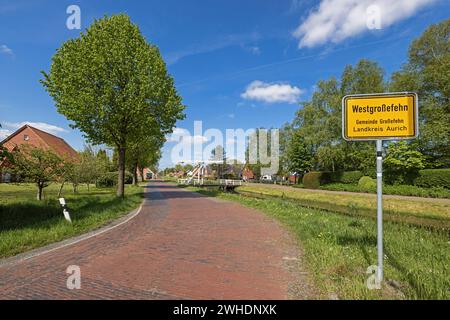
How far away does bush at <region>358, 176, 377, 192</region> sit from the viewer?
93.4 feet

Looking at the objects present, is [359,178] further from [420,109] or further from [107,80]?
[107,80]

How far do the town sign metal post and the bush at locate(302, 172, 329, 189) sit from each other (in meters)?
35.5

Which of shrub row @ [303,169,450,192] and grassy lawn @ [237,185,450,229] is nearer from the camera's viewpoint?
grassy lawn @ [237,185,450,229]

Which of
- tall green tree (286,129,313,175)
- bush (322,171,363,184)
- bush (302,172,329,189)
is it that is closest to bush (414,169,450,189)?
bush (322,171,363,184)

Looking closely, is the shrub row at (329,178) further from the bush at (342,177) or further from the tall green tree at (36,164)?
the tall green tree at (36,164)

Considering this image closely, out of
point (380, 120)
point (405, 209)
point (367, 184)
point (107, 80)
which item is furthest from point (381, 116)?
point (367, 184)

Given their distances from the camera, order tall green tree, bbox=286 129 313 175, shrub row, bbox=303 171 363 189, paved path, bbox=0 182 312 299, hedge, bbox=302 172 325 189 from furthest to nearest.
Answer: tall green tree, bbox=286 129 313 175
hedge, bbox=302 172 325 189
shrub row, bbox=303 171 363 189
paved path, bbox=0 182 312 299

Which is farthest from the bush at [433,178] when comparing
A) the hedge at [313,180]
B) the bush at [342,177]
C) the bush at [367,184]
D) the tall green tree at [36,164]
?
the tall green tree at [36,164]

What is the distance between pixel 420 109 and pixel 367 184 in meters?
9.23

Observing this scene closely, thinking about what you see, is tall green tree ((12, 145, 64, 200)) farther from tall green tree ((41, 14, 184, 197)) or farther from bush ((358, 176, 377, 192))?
bush ((358, 176, 377, 192))

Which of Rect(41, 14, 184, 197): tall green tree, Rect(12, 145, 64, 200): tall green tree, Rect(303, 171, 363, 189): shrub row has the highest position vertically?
Rect(41, 14, 184, 197): tall green tree

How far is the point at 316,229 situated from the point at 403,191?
19925 mm

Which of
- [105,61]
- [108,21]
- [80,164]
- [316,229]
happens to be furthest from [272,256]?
[80,164]

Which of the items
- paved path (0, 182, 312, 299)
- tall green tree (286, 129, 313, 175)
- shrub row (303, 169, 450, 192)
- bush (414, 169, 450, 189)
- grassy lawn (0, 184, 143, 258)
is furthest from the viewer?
tall green tree (286, 129, 313, 175)
